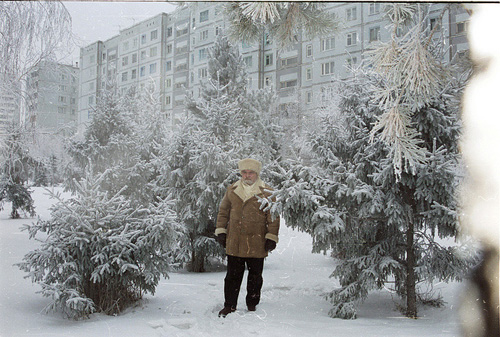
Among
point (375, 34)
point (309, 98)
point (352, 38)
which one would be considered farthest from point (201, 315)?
point (375, 34)

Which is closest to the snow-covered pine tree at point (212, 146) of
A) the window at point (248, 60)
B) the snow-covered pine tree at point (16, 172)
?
the window at point (248, 60)

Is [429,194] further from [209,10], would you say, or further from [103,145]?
[103,145]

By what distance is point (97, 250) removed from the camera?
398 centimetres

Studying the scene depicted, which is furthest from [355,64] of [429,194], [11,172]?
[11,172]

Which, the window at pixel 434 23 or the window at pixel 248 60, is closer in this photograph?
the window at pixel 434 23

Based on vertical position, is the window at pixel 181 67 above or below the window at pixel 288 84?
above

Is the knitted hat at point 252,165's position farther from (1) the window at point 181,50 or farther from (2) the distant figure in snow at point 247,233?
(1) the window at point 181,50

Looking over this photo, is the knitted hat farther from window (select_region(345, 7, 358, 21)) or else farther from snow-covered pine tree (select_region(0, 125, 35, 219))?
snow-covered pine tree (select_region(0, 125, 35, 219))

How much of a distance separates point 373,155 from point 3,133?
12.4ft

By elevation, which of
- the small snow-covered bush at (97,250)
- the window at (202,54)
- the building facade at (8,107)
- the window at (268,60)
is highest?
the window at (202,54)

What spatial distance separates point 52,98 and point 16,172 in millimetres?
871

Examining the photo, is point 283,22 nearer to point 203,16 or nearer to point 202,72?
point 203,16

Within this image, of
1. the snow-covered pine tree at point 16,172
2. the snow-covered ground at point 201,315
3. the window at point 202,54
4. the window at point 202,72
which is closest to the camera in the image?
the snow-covered ground at point 201,315

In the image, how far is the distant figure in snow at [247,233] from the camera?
4.28m
